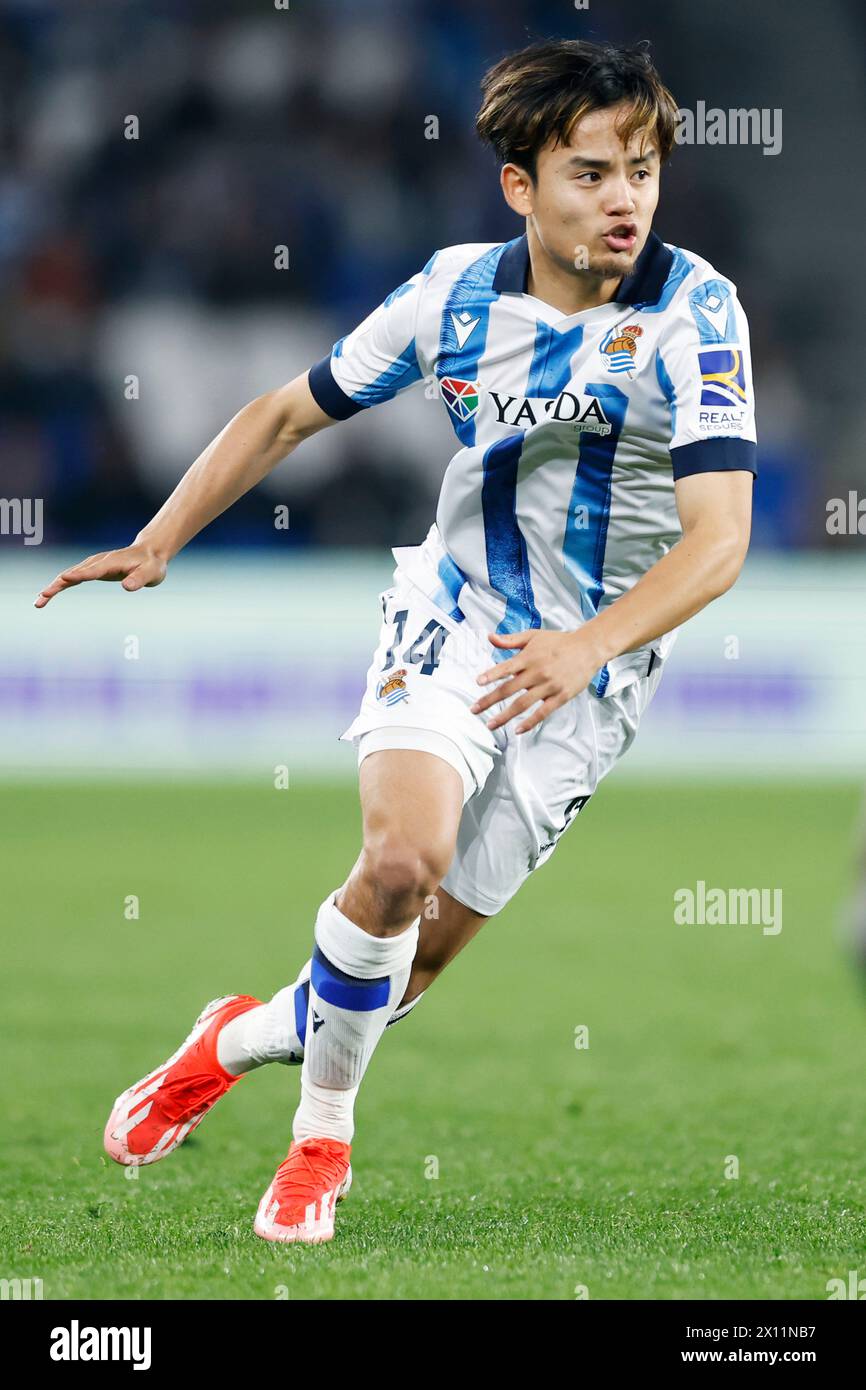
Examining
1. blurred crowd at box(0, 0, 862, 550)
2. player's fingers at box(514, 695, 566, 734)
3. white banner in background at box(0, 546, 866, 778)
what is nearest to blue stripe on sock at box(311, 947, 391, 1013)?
player's fingers at box(514, 695, 566, 734)

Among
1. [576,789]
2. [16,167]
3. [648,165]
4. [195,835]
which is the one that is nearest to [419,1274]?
[576,789]

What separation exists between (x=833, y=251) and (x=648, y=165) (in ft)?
40.3

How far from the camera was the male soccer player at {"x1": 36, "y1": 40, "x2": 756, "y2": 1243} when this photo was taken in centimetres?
352

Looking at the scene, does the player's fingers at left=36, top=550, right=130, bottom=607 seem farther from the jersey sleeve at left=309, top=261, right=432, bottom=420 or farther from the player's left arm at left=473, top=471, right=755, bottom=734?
the player's left arm at left=473, top=471, right=755, bottom=734

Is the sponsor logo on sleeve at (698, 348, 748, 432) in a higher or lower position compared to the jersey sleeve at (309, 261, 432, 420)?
lower

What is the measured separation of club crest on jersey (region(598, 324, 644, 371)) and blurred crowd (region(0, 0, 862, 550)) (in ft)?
30.4

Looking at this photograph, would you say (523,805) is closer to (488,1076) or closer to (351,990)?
(351,990)

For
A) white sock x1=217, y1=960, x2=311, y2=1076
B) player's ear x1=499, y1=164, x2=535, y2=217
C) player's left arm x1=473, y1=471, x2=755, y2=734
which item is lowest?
white sock x1=217, y1=960, x2=311, y2=1076

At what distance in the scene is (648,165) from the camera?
362 cm

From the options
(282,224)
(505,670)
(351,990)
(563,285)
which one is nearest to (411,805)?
(351,990)

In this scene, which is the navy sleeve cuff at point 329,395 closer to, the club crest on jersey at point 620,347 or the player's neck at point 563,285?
the player's neck at point 563,285

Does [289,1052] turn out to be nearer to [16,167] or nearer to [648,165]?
[648,165]

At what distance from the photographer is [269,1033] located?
403cm
